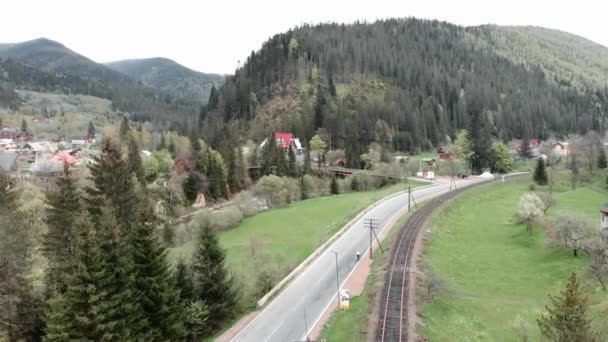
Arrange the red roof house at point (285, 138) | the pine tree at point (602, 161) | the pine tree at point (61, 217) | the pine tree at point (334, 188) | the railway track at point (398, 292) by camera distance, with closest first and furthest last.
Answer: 1. the railway track at point (398, 292)
2. the pine tree at point (61, 217)
3. the pine tree at point (602, 161)
4. the pine tree at point (334, 188)
5. the red roof house at point (285, 138)

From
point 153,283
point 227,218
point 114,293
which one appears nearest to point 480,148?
point 227,218

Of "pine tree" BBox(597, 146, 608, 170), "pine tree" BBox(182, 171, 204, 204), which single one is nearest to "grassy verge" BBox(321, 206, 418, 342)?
"pine tree" BBox(182, 171, 204, 204)

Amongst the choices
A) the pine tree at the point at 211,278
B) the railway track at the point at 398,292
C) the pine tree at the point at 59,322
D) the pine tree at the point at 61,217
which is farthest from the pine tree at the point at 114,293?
the railway track at the point at 398,292

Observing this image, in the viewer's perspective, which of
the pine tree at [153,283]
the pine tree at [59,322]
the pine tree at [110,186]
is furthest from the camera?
the pine tree at [110,186]

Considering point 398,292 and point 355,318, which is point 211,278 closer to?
point 355,318

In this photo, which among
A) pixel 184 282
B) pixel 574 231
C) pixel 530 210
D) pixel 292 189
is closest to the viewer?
pixel 184 282

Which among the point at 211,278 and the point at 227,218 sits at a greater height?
the point at 211,278

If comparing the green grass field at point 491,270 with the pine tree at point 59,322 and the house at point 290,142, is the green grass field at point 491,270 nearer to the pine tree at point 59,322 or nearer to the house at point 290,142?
the pine tree at point 59,322
